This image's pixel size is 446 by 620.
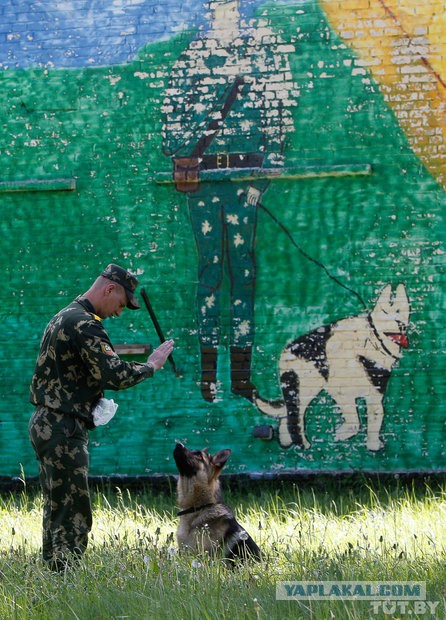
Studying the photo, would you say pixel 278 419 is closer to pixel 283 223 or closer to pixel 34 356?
pixel 283 223

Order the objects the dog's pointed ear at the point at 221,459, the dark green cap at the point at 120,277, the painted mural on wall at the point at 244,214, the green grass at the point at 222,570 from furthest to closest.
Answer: the painted mural on wall at the point at 244,214, the dog's pointed ear at the point at 221,459, the dark green cap at the point at 120,277, the green grass at the point at 222,570

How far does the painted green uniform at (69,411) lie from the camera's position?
229 inches

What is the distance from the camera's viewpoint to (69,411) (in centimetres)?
590

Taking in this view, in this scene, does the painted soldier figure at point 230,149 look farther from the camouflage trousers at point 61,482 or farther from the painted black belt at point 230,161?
the camouflage trousers at point 61,482

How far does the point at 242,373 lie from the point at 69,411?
168 inches

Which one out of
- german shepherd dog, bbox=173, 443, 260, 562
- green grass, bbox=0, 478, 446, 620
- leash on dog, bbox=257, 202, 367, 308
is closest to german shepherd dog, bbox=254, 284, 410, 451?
leash on dog, bbox=257, 202, 367, 308

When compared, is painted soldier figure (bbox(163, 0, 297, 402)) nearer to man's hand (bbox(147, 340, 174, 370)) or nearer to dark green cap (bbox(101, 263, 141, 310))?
man's hand (bbox(147, 340, 174, 370))

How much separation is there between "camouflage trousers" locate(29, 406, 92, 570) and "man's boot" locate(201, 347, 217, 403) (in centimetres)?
416

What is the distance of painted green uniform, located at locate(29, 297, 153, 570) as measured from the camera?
19.1 feet

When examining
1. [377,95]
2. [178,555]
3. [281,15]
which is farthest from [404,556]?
[281,15]

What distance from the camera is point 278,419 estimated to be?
9.95m

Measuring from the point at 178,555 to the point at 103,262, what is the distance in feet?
16.2
